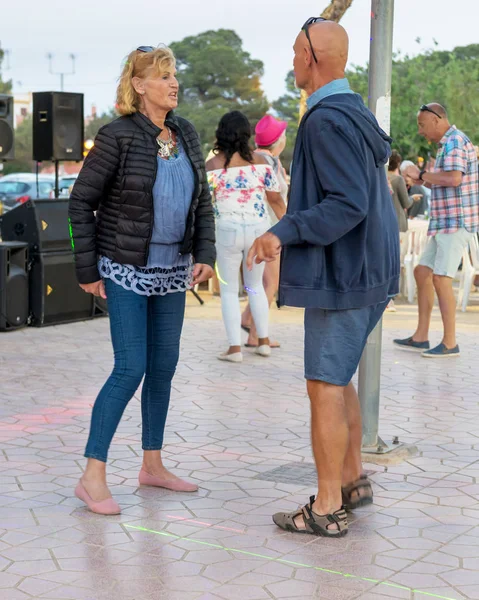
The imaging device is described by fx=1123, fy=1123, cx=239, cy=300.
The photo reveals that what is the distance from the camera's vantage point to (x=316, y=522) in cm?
441

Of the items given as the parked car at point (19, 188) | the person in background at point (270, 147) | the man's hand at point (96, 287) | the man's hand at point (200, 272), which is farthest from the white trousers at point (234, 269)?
the parked car at point (19, 188)

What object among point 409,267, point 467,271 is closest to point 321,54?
point 467,271

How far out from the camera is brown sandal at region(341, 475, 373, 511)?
4.75 meters

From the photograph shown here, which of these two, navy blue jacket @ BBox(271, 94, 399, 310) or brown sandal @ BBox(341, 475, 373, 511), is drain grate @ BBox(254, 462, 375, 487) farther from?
navy blue jacket @ BBox(271, 94, 399, 310)

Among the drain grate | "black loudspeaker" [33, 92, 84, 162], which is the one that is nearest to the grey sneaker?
the drain grate

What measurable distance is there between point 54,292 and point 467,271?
4681mm

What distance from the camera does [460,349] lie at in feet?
31.1

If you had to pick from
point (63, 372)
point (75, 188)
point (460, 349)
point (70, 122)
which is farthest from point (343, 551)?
point (70, 122)

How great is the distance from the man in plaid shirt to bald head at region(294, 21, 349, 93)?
14.5 feet

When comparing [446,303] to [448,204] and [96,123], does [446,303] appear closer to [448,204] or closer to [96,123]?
[448,204]

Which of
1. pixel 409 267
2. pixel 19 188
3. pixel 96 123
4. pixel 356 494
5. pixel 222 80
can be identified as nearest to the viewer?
pixel 356 494

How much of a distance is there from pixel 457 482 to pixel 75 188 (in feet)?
7.33

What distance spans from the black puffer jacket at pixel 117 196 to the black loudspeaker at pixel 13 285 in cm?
558

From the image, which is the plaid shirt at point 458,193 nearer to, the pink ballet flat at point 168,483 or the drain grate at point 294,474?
the drain grate at point 294,474
